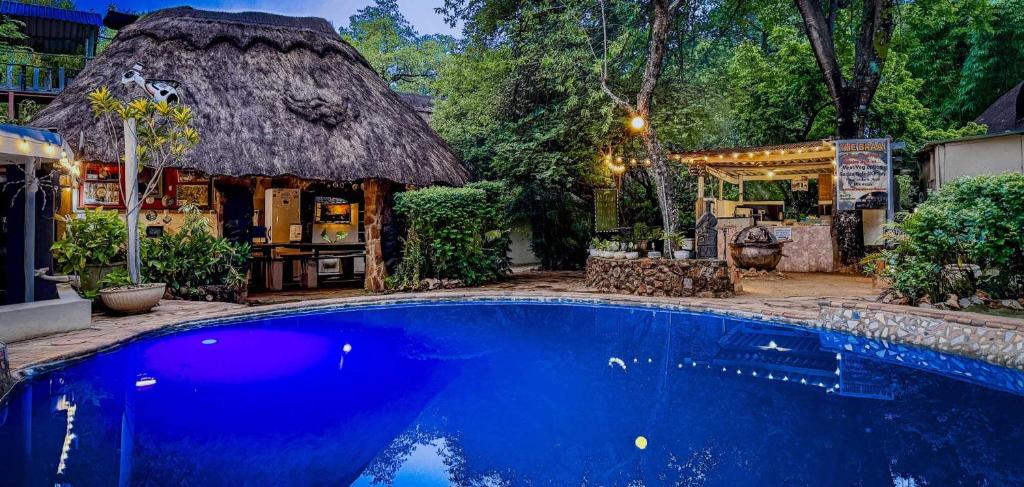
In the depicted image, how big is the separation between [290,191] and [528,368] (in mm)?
9596

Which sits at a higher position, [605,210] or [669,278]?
[605,210]

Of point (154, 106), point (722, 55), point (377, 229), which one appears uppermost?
point (722, 55)

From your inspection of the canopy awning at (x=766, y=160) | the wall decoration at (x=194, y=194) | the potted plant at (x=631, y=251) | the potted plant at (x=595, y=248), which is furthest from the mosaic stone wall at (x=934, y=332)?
the wall decoration at (x=194, y=194)

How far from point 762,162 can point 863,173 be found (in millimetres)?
3393

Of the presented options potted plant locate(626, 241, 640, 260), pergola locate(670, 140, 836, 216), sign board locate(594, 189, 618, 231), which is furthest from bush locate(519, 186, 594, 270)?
potted plant locate(626, 241, 640, 260)

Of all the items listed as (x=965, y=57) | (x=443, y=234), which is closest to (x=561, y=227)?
(x=443, y=234)

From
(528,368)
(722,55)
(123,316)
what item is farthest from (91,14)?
(722,55)

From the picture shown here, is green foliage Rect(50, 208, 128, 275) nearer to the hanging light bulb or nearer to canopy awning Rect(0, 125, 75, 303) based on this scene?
canopy awning Rect(0, 125, 75, 303)

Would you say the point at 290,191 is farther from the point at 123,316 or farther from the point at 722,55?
the point at 722,55

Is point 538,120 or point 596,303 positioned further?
point 538,120

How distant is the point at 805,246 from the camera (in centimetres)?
1247

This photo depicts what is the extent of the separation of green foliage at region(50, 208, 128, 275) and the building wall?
13.3 m

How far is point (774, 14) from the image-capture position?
1382cm

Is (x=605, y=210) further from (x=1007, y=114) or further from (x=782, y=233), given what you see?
(x=1007, y=114)
